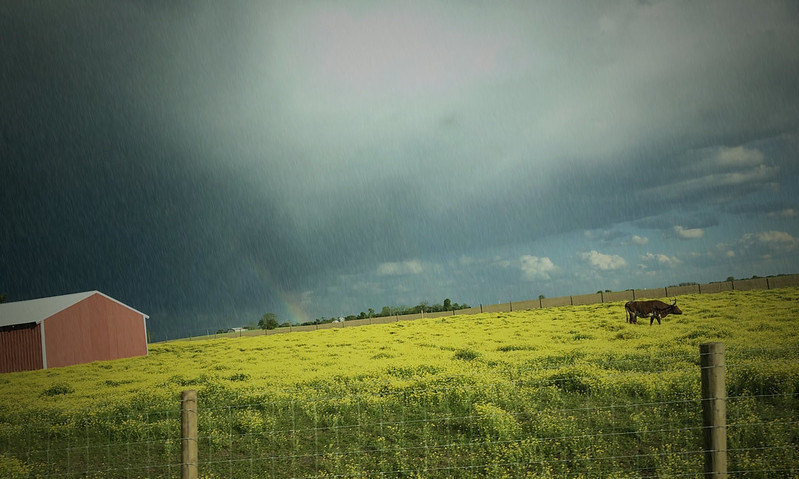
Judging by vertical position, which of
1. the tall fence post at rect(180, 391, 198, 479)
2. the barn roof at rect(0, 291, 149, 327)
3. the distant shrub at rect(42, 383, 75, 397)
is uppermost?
the tall fence post at rect(180, 391, 198, 479)

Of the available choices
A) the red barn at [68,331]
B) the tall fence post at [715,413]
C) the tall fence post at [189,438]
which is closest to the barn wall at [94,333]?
the red barn at [68,331]

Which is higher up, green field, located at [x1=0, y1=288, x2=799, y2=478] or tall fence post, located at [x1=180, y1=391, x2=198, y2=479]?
tall fence post, located at [x1=180, y1=391, x2=198, y2=479]

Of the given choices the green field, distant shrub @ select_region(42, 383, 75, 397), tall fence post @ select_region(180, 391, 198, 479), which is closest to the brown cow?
the green field

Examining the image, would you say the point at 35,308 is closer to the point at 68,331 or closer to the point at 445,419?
the point at 68,331

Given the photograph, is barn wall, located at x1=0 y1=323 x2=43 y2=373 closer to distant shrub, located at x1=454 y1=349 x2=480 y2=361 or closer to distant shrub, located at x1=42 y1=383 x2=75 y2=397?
distant shrub, located at x1=42 y1=383 x2=75 y2=397

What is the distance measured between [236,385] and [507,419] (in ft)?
44.2

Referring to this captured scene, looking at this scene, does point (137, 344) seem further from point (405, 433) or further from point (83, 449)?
point (405, 433)

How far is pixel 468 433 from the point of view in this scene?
11945 mm

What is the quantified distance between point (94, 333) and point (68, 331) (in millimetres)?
2899

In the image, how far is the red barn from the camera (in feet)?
134

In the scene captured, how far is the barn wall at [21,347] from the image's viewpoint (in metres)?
40.4

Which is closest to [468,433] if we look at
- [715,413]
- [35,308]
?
[715,413]

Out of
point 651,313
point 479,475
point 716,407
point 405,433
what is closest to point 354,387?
point 405,433

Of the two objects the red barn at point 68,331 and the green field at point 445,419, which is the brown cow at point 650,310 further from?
the red barn at point 68,331
